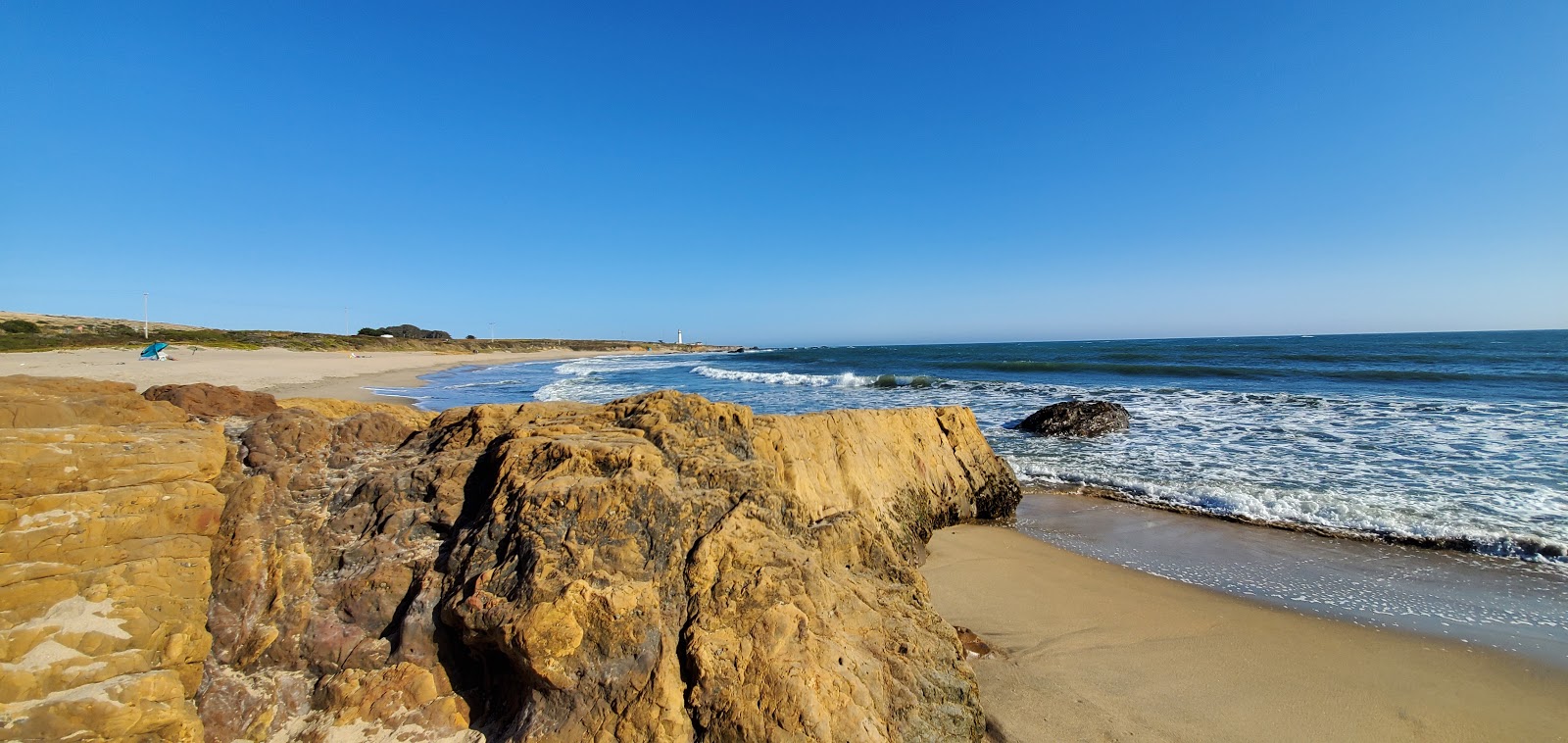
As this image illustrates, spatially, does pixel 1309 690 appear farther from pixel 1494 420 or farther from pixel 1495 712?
pixel 1494 420

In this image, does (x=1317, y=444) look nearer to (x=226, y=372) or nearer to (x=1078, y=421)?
(x=1078, y=421)

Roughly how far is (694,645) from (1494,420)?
1773 cm

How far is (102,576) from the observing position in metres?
2.10

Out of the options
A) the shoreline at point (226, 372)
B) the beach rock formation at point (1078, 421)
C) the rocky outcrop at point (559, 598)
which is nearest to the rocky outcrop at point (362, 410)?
the rocky outcrop at point (559, 598)

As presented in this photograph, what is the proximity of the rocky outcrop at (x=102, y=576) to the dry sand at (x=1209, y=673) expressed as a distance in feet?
11.1

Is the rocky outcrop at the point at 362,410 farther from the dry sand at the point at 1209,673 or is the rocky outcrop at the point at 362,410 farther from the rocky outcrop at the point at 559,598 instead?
the dry sand at the point at 1209,673

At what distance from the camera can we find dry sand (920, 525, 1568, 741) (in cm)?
319

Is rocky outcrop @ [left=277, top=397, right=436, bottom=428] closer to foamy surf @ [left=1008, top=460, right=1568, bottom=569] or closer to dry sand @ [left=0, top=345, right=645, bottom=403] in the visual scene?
foamy surf @ [left=1008, top=460, right=1568, bottom=569]

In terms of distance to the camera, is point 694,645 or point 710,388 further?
point 710,388

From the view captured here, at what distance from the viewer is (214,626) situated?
7.65 feet

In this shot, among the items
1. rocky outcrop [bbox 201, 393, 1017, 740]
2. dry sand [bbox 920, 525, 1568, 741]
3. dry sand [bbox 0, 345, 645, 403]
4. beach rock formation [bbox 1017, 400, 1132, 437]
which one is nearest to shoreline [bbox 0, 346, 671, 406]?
dry sand [bbox 0, 345, 645, 403]

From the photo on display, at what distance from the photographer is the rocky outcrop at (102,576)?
1.78m

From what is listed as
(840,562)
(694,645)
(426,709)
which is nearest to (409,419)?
(426,709)

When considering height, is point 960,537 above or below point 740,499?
below
